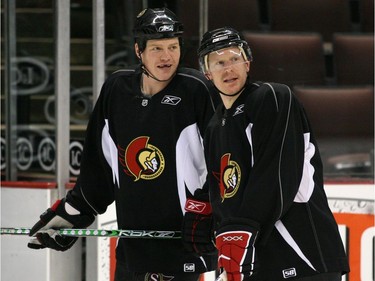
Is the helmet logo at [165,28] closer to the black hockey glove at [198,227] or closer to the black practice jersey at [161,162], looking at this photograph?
the black practice jersey at [161,162]

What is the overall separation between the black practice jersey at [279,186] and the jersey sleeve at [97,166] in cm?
53

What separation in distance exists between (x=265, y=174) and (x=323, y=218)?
6.6 inches

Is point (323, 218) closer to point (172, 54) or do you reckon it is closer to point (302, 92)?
point (172, 54)

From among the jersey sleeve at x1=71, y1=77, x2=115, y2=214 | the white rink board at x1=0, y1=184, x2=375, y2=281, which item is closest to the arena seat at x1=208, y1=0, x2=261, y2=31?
the white rink board at x1=0, y1=184, x2=375, y2=281

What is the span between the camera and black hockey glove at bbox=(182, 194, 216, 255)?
2357 mm

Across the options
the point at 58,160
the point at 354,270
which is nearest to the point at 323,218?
the point at 354,270

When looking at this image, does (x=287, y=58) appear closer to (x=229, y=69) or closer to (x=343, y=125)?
(x=343, y=125)

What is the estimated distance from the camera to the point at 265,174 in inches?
81.6

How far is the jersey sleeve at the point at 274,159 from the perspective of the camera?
206cm

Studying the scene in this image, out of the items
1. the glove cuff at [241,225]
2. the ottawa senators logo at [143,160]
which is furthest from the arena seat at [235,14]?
the glove cuff at [241,225]

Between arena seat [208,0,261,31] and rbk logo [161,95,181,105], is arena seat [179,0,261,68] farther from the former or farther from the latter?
rbk logo [161,95,181,105]

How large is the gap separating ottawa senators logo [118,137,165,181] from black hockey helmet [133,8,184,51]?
0.81 ft

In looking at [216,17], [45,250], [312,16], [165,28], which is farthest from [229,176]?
[312,16]

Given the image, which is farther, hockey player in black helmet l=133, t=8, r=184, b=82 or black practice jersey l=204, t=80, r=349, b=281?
hockey player in black helmet l=133, t=8, r=184, b=82
